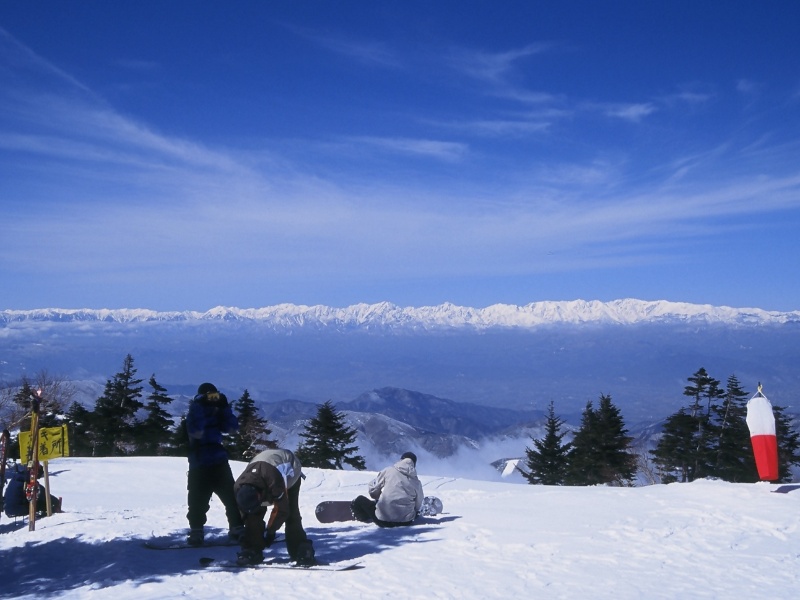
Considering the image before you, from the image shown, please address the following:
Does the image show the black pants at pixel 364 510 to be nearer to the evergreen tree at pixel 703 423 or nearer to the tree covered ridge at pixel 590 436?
the tree covered ridge at pixel 590 436

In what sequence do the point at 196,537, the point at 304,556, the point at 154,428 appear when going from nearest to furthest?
1. the point at 304,556
2. the point at 196,537
3. the point at 154,428

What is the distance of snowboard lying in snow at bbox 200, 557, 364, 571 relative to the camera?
8.00 metres

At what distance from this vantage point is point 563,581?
744 cm

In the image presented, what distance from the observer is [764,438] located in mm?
14039

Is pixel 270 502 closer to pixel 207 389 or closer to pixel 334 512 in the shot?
pixel 207 389

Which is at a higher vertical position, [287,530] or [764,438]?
[287,530]

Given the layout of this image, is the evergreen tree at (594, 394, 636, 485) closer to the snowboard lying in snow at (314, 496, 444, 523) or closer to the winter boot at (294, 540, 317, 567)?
the snowboard lying in snow at (314, 496, 444, 523)

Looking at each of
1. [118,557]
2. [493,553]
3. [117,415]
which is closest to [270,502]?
[118,557]

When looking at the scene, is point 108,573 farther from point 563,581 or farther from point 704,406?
point 704,406

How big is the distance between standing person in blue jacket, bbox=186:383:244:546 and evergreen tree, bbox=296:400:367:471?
3961 centimetres

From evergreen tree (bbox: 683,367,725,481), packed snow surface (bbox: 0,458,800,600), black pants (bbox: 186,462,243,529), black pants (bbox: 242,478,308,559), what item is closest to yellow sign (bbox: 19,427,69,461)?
packed snow surface (bbox: 0,458,800,600)

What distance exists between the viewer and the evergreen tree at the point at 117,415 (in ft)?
156

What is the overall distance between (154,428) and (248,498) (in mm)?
45999

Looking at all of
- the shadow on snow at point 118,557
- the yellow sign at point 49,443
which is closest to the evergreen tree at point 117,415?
the yellow sign at point 49,443
